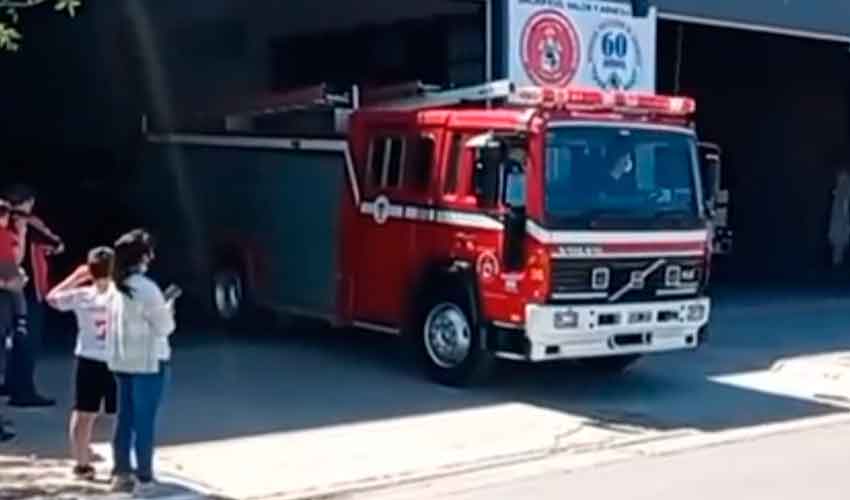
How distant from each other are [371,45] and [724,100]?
9.52 m

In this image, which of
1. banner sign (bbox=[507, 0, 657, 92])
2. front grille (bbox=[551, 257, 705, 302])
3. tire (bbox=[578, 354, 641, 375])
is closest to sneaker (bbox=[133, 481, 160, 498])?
front grille (bbox=[551, 257, 705, 302])

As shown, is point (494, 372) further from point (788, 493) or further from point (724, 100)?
point (724, 100)

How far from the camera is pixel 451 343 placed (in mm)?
16812

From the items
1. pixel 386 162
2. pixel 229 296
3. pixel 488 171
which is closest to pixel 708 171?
pixel 488 171

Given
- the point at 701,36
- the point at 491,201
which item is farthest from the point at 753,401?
the point at 701,36

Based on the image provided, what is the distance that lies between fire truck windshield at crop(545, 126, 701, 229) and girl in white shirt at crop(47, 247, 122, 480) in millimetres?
5220

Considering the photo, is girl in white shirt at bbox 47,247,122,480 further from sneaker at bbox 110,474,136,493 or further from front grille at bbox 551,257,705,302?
front grille at bbox 551,257,705,302

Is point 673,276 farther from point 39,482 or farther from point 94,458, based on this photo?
point 39,482

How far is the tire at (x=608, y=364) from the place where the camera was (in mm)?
18031

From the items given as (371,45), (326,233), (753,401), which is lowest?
(753,401)

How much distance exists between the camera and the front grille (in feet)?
51.9

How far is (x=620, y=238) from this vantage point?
1609 centimetres

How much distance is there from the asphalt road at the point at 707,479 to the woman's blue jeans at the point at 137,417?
60.6 inches

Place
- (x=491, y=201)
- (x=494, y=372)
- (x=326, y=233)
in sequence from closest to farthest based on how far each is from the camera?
(x=491, y=201) < (x=494, y=372) < (x=326, y=233)
